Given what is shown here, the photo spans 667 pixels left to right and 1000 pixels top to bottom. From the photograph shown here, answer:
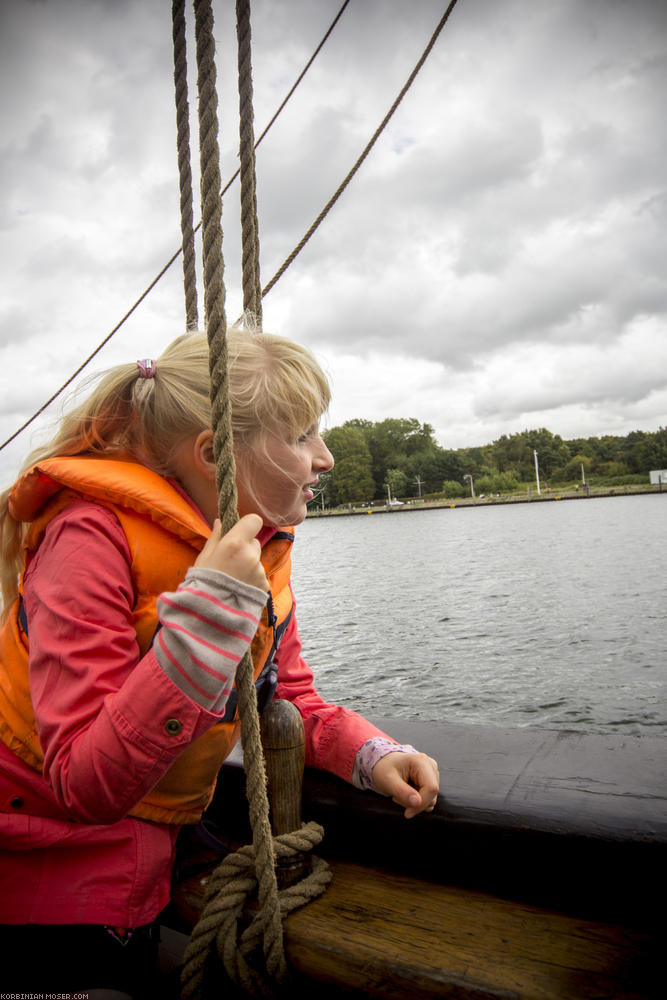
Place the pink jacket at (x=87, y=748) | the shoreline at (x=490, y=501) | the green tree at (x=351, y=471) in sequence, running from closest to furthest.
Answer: the pink jacket at (x=87, y=748)
the green tree at (x=351, y=471)
the shoreline at (x=490, y=501)

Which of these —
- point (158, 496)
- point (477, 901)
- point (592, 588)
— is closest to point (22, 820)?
point (158, 496)

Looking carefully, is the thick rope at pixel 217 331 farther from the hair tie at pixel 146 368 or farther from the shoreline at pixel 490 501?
the shoreline at pixel 490 501

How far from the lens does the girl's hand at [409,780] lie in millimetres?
1400

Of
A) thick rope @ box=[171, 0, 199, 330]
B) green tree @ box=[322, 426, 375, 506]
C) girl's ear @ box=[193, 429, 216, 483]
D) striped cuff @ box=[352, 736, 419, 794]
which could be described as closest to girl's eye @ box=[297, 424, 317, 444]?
girl's ear @ box=[193, 429, 216, 483]

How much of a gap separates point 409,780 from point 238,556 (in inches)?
A: 27.7

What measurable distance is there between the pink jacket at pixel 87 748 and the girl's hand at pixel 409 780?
17.3 inches

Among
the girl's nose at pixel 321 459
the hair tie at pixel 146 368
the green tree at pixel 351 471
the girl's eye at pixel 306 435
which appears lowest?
the girl's nose at pixel 321 459

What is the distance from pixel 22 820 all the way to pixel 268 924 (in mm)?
457

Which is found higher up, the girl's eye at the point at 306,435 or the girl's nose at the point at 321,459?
the girl's eye at the point at 306,435

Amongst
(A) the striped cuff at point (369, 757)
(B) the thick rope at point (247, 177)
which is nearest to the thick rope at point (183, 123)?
(B) the thick rope at point (247, 177)

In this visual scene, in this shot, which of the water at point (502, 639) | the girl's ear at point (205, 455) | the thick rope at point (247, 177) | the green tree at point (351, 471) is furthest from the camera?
the green tree at point (351, 471)

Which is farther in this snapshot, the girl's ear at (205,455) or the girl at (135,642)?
the girl's ear at (205,455)

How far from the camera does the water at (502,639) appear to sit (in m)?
8.41

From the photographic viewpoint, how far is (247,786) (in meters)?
1.15
